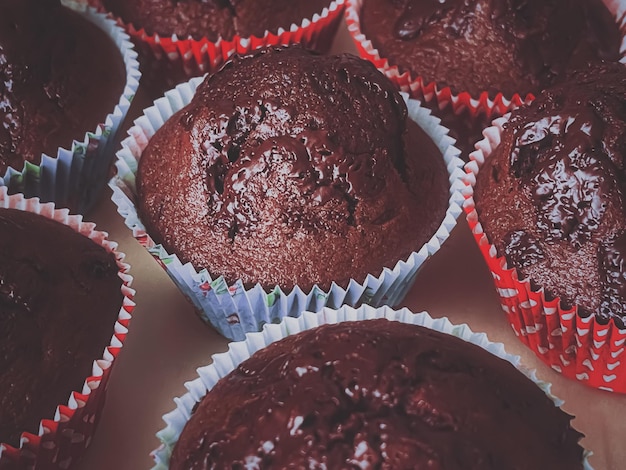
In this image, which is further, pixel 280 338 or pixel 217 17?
pixel 217 17

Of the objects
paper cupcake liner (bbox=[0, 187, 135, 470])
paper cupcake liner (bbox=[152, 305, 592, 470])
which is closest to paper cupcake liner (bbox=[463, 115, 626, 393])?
paper cupcake liner (bbox=[152, 305, 592, 470])

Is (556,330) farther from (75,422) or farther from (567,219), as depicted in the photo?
(75,422)

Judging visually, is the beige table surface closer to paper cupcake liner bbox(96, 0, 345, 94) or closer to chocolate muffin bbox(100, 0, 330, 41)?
paper cupcake liner bbox(96, 0, 345, 94)

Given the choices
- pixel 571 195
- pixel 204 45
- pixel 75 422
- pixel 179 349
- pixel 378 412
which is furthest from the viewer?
pixel 204 45

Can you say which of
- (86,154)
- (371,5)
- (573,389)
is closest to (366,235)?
(573,389)

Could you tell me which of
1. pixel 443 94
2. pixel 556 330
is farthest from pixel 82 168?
pixel 556 330

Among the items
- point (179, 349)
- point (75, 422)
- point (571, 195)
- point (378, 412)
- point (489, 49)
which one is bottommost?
point (179, 349)
